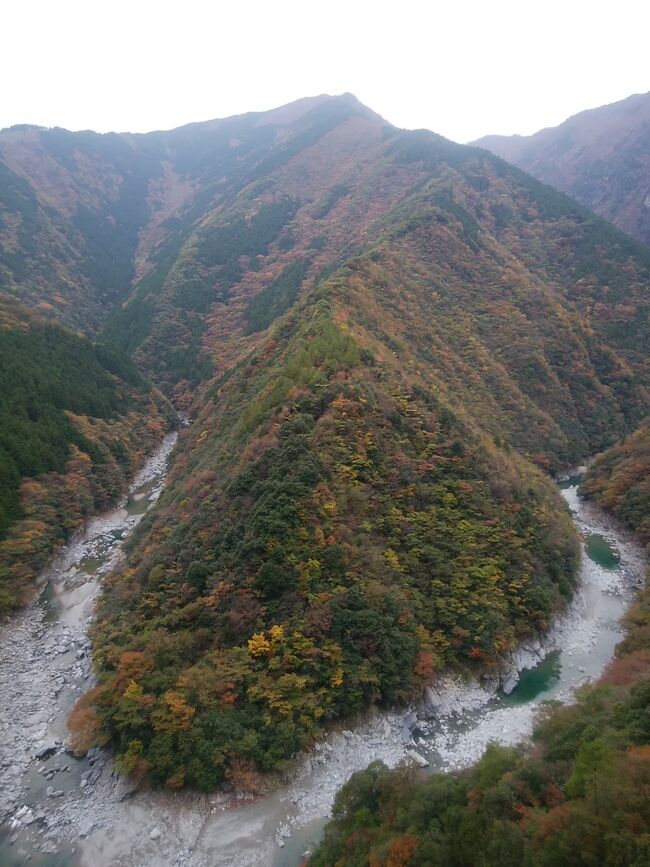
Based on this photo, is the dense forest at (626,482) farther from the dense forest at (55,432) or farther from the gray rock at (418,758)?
the dense forest at (55,432)

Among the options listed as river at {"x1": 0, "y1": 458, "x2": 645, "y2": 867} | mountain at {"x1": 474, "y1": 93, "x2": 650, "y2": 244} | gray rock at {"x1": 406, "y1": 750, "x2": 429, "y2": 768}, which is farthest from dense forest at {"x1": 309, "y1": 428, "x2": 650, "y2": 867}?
mountain at {"x1": 474, "y1": 93, "x2": 650, "y2": 244}

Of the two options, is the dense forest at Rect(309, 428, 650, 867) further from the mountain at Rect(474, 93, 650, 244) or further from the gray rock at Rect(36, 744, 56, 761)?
the mountain at Rect(474, 93, 650, 244)

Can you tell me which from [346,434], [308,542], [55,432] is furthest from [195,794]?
[55,432]

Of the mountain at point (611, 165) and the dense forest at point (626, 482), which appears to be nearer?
the dense forest at point (626, 482)

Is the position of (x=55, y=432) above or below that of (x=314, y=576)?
above

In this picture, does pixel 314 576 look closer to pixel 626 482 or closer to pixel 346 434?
pixel 346 434

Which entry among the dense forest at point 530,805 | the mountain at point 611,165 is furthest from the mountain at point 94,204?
the dense forest at point 530,805

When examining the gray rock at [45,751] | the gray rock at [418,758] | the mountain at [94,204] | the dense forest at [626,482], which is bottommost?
the gray rock at [45,751]
